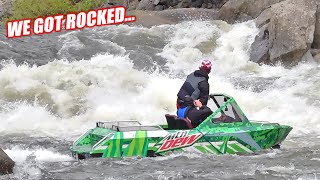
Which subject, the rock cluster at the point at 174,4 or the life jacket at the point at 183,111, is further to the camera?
the rock cluster at the point at 174,4

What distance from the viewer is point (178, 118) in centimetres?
1034

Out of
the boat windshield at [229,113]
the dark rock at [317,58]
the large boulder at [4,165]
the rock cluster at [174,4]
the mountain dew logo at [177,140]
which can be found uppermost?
the rock cluster at [174,4]

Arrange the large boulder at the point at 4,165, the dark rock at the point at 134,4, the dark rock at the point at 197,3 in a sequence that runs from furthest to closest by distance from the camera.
→ the dark rock at the point at 134,4 → the dark rock at the point at 197,3 → the large boulder at the point at 4,165

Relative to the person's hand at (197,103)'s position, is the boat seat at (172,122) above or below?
below

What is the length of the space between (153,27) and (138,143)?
1688 centimetres

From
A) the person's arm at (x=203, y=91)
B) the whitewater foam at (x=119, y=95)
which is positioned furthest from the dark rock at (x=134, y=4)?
the person's arm at (x=203, y=91)

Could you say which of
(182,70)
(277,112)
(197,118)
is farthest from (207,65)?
(182,70)

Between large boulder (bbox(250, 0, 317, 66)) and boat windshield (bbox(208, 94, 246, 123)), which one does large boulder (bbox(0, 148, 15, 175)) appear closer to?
boat windshield (bbox(208, 94, 246, 123))

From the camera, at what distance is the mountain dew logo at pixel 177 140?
32.2 ft

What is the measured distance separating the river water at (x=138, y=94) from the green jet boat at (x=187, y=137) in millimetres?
179

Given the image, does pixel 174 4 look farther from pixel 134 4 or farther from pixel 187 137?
pixel 187 137

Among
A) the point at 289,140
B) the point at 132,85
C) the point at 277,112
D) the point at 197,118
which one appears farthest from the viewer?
the point at 132,85

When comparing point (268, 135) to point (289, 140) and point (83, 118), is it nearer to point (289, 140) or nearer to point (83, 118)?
point (289, 140)

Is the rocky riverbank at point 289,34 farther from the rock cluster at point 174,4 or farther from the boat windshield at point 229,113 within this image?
the rock cluster at point 174,4
